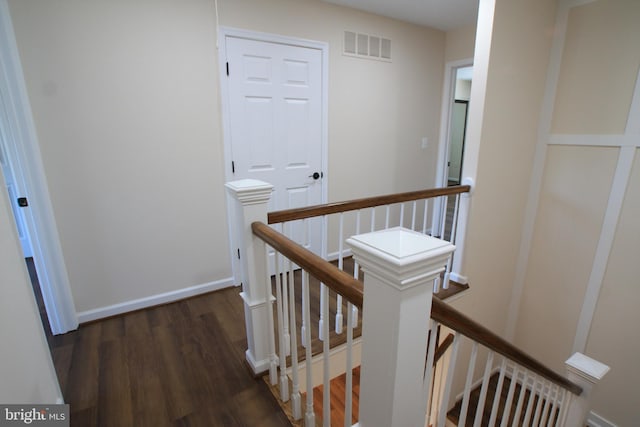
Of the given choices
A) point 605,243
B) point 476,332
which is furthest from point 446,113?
point 476,332

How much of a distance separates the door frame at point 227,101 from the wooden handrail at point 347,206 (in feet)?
0.95

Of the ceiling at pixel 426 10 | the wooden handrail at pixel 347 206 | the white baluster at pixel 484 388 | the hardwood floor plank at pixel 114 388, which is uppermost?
the ceiling at pixel 426 10

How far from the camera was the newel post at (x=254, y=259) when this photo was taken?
1.51m

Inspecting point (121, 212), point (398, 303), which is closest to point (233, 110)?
point (121, 212)

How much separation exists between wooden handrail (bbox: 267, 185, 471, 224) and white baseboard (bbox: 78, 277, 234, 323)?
1309 millimetres

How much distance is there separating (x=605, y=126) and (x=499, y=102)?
0.89 meters

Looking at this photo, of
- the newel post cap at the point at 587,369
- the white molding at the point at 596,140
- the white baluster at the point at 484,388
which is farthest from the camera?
the white molding at the point at 596,140

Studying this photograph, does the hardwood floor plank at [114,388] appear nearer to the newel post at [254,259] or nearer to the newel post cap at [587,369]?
the newel post at [254,259]

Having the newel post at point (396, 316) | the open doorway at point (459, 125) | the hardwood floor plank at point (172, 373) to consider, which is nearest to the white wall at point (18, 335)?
the hardwood floor plank at point (172, 373)

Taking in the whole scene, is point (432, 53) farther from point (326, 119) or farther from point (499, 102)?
point (326, 119)

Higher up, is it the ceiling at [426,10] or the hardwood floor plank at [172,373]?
the ceiling at [426,10]

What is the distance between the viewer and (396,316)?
2.17ft

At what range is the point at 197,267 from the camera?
8.48ft

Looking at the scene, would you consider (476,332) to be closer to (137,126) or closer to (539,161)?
(137,126)
